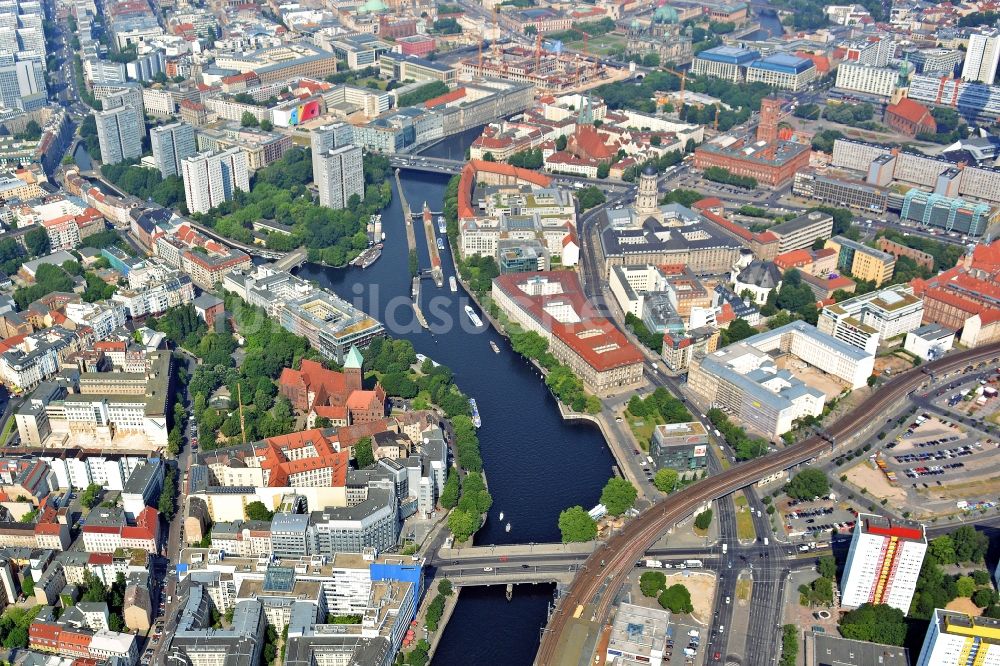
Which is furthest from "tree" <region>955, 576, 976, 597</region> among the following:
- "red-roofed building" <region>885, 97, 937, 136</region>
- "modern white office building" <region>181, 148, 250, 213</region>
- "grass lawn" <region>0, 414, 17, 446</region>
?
"red-roofed building" <region>885, 97, 937, 136</region>

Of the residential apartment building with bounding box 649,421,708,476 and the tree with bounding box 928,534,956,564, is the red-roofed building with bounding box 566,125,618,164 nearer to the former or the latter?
the residential apartment building with bounding box 649,421,708,476

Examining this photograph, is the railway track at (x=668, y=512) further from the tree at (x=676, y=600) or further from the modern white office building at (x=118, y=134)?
the modern white office building at (x=118, y=134)

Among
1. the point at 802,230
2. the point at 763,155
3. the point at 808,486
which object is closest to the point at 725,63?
the point at 763,155

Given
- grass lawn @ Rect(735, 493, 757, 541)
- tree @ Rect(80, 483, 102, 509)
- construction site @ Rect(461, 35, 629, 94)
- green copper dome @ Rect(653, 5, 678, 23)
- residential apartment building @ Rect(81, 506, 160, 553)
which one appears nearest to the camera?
residential apartment building @ Rect(81, 506, 160, 553)

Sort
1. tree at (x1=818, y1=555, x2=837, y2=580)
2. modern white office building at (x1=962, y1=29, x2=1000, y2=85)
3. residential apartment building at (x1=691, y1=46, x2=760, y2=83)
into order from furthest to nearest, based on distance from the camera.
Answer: residential apartment building at (x1=691, y1=46, x2=760, y2=83)
modern white office building at (x1=962, y1=29, x2=1000, y2=85)
tree at (x1=818, y1=555, x2=837, y2=580)

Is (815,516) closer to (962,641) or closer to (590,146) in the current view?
(962,641)

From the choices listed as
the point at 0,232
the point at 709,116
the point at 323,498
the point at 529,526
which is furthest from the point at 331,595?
the point at 709,116
